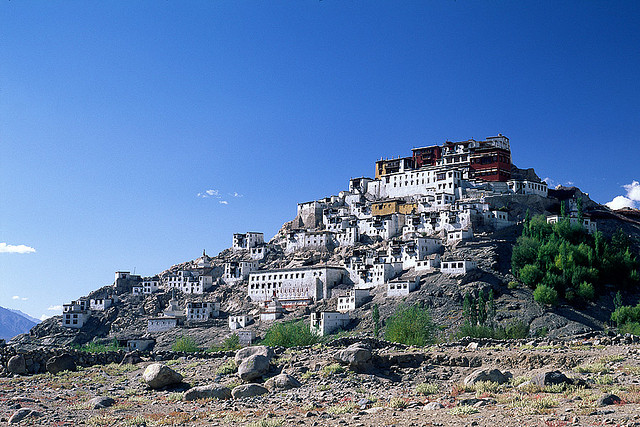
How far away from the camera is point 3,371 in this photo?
2741 cm

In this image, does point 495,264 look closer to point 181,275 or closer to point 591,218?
point 591,218

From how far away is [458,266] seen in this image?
268 feet

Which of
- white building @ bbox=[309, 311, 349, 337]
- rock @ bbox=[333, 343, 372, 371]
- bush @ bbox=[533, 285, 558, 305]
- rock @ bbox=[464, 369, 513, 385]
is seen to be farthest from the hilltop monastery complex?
rock @ bbox=[464, 369, 513, 385]

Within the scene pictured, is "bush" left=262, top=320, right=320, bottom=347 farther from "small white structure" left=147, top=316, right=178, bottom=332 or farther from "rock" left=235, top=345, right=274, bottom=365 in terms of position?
"small white structure" left=147, top=316, right=178, bottom=332

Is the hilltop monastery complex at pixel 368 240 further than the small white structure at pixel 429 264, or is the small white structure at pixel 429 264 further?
the hilltop monastery complex at pixel 368 240

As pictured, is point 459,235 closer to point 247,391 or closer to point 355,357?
point 355,357

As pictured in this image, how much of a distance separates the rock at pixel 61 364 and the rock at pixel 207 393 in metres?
10.3

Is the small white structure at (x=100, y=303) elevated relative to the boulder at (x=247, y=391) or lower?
elevated

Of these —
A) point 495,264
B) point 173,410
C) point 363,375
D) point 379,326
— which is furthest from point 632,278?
point 173,410

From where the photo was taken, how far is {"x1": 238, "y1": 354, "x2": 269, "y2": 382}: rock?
22625 millimetres

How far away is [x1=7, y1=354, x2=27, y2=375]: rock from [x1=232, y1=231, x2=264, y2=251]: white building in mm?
90955

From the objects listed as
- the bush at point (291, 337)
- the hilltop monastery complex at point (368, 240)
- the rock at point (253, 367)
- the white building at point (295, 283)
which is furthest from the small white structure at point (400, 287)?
the rock at point (253, 367)

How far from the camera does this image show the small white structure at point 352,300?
281 feet

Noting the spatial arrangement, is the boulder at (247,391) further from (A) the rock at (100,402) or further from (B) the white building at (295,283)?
(B) the white building at (295,283)
